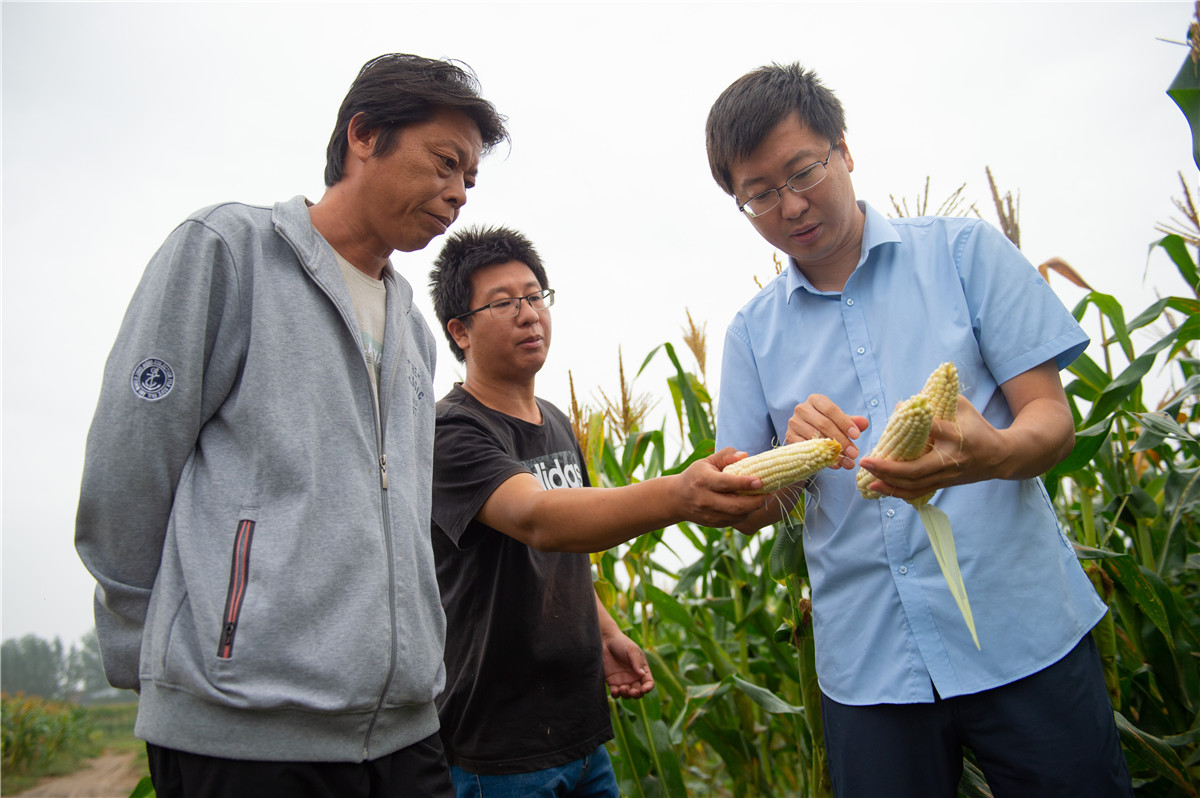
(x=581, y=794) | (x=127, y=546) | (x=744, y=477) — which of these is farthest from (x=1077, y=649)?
(x=127, y=546)

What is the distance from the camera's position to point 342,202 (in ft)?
6.21

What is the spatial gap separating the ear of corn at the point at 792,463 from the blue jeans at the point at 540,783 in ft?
3.83

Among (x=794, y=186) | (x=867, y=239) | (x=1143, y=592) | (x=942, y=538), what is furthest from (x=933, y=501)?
(x=1143, y=592)

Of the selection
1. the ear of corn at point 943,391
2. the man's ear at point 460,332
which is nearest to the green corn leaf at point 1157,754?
the ear of corn at point 943,391

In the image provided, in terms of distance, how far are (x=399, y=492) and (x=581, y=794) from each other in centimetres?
128

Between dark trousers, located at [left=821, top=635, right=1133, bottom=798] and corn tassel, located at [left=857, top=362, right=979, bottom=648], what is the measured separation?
29 centimetres

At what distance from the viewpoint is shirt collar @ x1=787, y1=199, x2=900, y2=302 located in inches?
75.2

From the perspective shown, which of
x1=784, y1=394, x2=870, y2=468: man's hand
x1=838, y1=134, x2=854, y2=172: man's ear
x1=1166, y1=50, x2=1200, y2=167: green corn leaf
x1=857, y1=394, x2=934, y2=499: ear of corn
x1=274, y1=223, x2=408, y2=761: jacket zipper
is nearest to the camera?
x1=857, y1=394, x2=934, y2=499: ear of corn

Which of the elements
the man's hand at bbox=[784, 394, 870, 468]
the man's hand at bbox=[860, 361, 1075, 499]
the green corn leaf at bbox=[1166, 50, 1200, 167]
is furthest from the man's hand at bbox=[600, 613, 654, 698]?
the green corn leaf at bbox=[1166, 50, 1200, 167]

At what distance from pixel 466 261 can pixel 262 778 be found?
74.3 inches

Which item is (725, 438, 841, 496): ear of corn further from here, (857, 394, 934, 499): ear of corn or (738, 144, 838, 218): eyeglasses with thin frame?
(738, 144, 838, 218): eyeglasses with thin frame

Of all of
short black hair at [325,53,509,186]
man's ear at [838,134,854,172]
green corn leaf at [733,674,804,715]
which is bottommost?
green corn leaf at [733,674,804,715]

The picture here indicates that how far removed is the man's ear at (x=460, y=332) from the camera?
274 cm

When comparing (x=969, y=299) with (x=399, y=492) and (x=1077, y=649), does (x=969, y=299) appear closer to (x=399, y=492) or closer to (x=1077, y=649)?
(x=1077, y=649)
